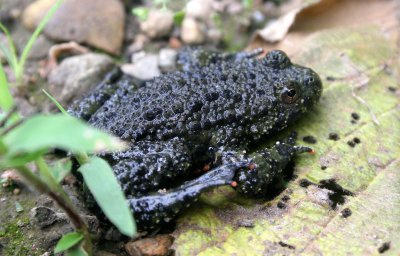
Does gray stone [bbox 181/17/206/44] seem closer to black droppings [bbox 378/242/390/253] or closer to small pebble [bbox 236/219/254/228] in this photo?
small pebble [bbox 236/219/254/228]

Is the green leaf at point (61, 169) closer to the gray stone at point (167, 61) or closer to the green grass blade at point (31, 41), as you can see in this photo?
the green grass blade at point (31, 41)

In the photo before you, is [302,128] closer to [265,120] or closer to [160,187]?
[265,120]

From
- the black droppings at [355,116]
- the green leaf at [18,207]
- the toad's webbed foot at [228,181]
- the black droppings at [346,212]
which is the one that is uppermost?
the toad's webbed foot at [228,181]

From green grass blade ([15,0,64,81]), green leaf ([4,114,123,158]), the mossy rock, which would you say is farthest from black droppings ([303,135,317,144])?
green leaf ([4,114,123,158])

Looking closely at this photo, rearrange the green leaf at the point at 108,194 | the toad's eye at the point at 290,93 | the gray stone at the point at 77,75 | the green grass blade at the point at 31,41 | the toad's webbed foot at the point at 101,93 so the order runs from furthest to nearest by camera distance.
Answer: the gray stone at the point at 77,75 → the toad's webbed foot at the point at 101,93 → the toad's eye at the point at 290,93 → the green grass blade at the point at 31,41 → the green leaf at the point at 108,194

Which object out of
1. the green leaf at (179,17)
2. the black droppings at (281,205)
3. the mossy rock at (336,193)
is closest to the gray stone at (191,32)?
the green leaf at (179,17)

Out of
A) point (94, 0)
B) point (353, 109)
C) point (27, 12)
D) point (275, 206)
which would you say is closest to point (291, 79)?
point (353, 109)

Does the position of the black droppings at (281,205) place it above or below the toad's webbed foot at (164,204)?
below

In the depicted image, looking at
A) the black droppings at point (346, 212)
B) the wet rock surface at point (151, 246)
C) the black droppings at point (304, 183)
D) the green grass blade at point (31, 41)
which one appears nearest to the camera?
the green grass blade at point (31, 41)
